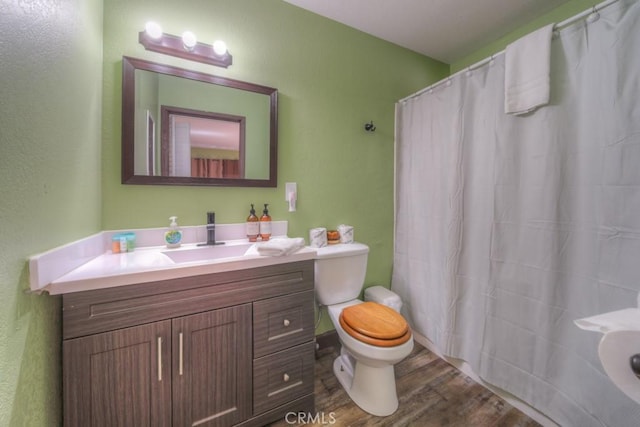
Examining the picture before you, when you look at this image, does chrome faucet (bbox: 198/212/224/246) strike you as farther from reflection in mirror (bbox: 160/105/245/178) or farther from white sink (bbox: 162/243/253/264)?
reflection in mirror (bbox: 160/105/245/178)

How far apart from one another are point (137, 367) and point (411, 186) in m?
1.95

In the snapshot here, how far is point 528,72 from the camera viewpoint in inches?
47.3

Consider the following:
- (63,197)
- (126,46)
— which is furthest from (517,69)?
(63,197)

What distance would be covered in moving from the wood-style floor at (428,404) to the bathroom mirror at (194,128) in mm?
1358

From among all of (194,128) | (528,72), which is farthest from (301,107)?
(528,72)

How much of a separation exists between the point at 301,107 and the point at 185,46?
28.5 inches

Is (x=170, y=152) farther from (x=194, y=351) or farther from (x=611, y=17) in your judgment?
(x=611, y=17)

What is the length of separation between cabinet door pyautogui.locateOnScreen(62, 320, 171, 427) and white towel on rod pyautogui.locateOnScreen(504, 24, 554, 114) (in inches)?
76.6

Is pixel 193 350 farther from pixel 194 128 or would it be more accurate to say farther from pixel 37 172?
pixel 194 128

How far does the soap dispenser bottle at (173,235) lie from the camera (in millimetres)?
1281

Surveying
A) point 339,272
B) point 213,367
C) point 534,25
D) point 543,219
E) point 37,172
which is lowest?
point 213,367

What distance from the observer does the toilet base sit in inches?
51.8

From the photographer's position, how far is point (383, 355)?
1.20 meters

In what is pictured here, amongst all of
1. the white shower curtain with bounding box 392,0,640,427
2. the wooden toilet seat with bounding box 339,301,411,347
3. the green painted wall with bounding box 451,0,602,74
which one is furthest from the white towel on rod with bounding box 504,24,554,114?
the wooden toilet seat with bounding box 339,301,411,347
